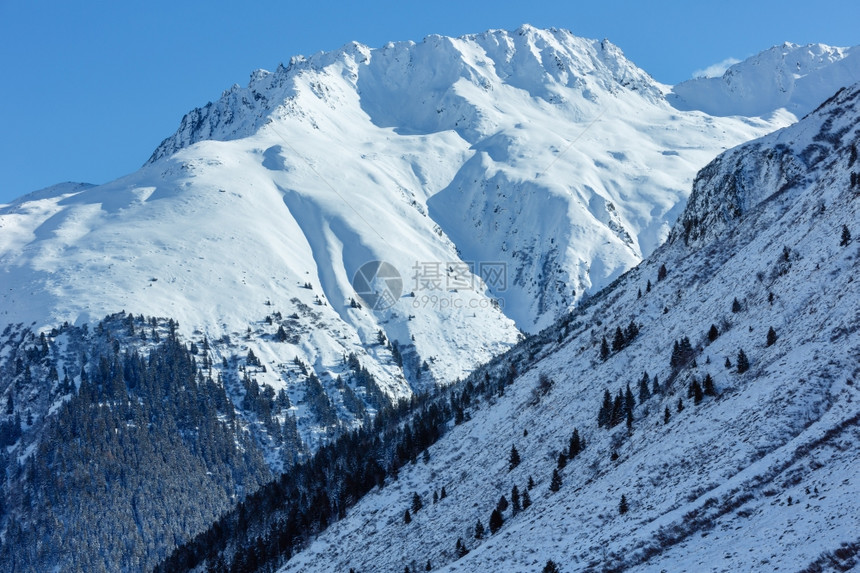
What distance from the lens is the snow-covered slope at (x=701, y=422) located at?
4359 cm

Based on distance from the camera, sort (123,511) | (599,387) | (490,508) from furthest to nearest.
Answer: (123,511) → (599,387) → (490,508)

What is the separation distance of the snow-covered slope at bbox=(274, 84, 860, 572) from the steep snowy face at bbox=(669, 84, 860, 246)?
333 mm

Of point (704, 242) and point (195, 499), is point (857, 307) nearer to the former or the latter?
point (704, 242)

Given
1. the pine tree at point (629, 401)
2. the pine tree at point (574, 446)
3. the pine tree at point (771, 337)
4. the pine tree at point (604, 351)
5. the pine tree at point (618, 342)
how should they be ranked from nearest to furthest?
1. the pine tree at point (771, 337)
2. the pine tree at point (629, 401)
3. the pine tree at point (574, 446)
4. the pine tree at point (618, 342)
5. the pine tree at point (604, 351)

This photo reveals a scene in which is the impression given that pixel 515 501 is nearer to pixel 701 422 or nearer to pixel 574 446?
pixel 574 446

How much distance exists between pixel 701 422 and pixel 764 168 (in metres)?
62.8

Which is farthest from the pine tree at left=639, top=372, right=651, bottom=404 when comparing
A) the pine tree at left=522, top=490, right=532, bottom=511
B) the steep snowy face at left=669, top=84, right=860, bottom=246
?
the steep snowy face at left=669, top=84, right=860, bottom=246

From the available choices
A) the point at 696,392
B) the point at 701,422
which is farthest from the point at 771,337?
the point at 701,422

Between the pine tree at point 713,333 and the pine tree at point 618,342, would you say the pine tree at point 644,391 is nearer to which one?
the pine tree at point 713,333

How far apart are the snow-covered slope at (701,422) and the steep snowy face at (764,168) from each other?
333 millimetres

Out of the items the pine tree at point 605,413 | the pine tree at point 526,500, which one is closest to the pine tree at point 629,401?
the pine tree at point 605,413

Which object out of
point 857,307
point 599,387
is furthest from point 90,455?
point 857,307

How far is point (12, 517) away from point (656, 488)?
151 m

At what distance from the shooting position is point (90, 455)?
17112 centimetres
